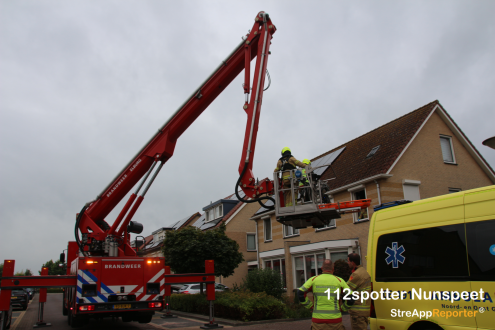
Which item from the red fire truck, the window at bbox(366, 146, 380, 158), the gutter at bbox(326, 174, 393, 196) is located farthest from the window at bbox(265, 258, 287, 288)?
the red fire truck

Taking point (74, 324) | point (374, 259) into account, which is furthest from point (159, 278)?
point (374, 259)

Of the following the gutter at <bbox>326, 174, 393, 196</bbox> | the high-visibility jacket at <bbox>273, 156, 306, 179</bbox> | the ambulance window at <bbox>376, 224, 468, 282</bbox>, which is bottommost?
the ambulance window at <bbox>376, 224, 468, 282</bbox>

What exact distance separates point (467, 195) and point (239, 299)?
338 inches

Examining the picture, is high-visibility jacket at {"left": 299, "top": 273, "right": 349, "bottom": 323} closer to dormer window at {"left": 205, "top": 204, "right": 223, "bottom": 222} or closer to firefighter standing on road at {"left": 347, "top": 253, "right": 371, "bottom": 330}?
firefighter standing on road at {"left": 347, "top": 253, "right": 371, "bottom": 330}

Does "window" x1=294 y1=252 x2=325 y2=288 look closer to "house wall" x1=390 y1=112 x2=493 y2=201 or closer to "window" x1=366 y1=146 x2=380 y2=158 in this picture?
"house wall" x1=390 y1=112 x2=493 y2=201

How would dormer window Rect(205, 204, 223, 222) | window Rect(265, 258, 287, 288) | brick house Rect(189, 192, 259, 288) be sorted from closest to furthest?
window Rect(265, 258, 287, 288), brick house Rect(189, 192, 259, 288), dormer window Rect(205, 204, 223, 222)

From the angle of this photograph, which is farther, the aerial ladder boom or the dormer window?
the dormer window

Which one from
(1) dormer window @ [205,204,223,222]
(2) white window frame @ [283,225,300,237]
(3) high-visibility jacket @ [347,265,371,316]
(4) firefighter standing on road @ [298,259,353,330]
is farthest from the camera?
(1) dormer window @ [205,204,223,222]

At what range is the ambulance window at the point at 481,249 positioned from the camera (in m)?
4.76

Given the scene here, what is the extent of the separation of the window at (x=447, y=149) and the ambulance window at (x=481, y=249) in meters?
14.8

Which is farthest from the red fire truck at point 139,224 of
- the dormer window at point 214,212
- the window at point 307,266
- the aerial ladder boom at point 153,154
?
the dormer window at point 214,212

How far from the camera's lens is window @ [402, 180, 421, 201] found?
53.4 feet

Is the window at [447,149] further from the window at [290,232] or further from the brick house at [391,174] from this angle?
the window at [290,232]

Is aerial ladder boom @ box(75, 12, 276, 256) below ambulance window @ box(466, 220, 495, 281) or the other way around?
the other way around
